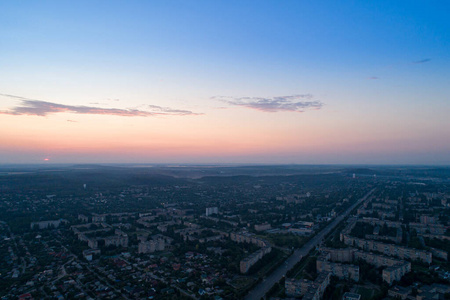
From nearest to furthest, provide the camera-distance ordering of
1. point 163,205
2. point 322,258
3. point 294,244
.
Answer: point 322,258
point 294,244
point 163,205

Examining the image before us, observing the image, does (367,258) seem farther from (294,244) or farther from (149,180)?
(149,180)

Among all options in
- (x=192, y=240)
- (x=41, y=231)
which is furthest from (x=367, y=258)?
(x=41, y=231)

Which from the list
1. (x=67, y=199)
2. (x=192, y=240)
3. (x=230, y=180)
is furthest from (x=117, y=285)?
(x=230, y=180)

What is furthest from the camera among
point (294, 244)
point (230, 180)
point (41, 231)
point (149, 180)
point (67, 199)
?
point (230, 180)

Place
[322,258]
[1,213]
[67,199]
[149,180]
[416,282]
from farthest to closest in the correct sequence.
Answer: [149,180], [67,199], [1,213], [322,258], [416,282]

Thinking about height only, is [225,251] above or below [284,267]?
above

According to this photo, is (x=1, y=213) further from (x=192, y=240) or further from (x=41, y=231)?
(x=192, y=240)

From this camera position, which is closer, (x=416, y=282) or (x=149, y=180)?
(x=416, y=282)

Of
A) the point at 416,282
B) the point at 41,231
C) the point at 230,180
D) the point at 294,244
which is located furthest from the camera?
the point at 230,180

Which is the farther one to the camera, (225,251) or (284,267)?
(225,251)
